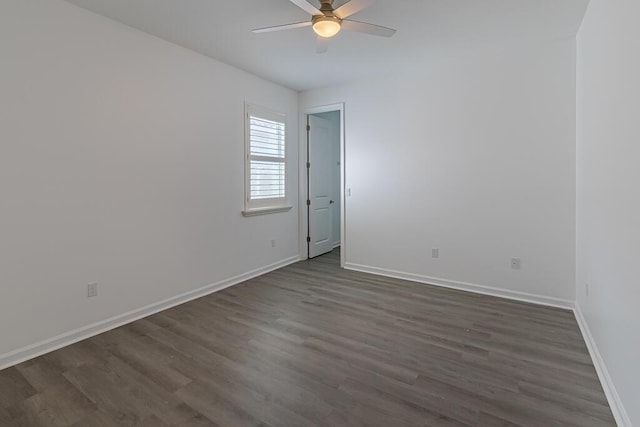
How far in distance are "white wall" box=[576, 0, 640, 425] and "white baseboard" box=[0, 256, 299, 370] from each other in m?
3.47

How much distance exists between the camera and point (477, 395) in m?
1.83

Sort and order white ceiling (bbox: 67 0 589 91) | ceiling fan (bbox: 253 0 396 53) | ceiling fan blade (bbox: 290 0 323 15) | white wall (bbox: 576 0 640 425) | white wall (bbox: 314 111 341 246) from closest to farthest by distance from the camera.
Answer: white wall (bbox: 576 0 640 425)
ceiling fan blade (bbox: 290 0 323 15)
ceiling fan (bbox: 253 0 396 53)
white ceiling (bbox: 67 0 589 91)
white wall (bbox: 314 111 341 246)

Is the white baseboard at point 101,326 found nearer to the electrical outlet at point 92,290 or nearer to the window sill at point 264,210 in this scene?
the electrical outlet at point 92,290

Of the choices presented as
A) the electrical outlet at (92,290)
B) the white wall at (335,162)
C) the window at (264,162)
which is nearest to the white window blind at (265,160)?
the window at (264,162)

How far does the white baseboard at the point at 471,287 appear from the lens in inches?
124

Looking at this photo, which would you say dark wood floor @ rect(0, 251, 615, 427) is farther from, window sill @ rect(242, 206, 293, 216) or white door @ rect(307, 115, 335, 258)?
white door @ rect(307, 115, 335, 258)

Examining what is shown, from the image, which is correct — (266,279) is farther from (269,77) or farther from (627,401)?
(627,401)

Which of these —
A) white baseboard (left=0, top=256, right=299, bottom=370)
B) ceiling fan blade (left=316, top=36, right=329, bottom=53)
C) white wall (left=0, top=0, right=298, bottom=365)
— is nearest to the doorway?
white wall (left=0, top=0, right=298, bottom=365)

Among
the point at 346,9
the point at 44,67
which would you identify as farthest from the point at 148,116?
the point at 346,9

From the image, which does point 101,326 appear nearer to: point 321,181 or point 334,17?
point 334,17

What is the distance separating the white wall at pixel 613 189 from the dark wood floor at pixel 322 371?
0.32 m

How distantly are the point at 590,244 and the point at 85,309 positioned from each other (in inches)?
161

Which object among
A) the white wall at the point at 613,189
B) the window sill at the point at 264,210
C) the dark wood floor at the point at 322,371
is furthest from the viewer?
the window sill at the point at 264,210

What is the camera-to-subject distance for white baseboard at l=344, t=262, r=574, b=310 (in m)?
3.16
